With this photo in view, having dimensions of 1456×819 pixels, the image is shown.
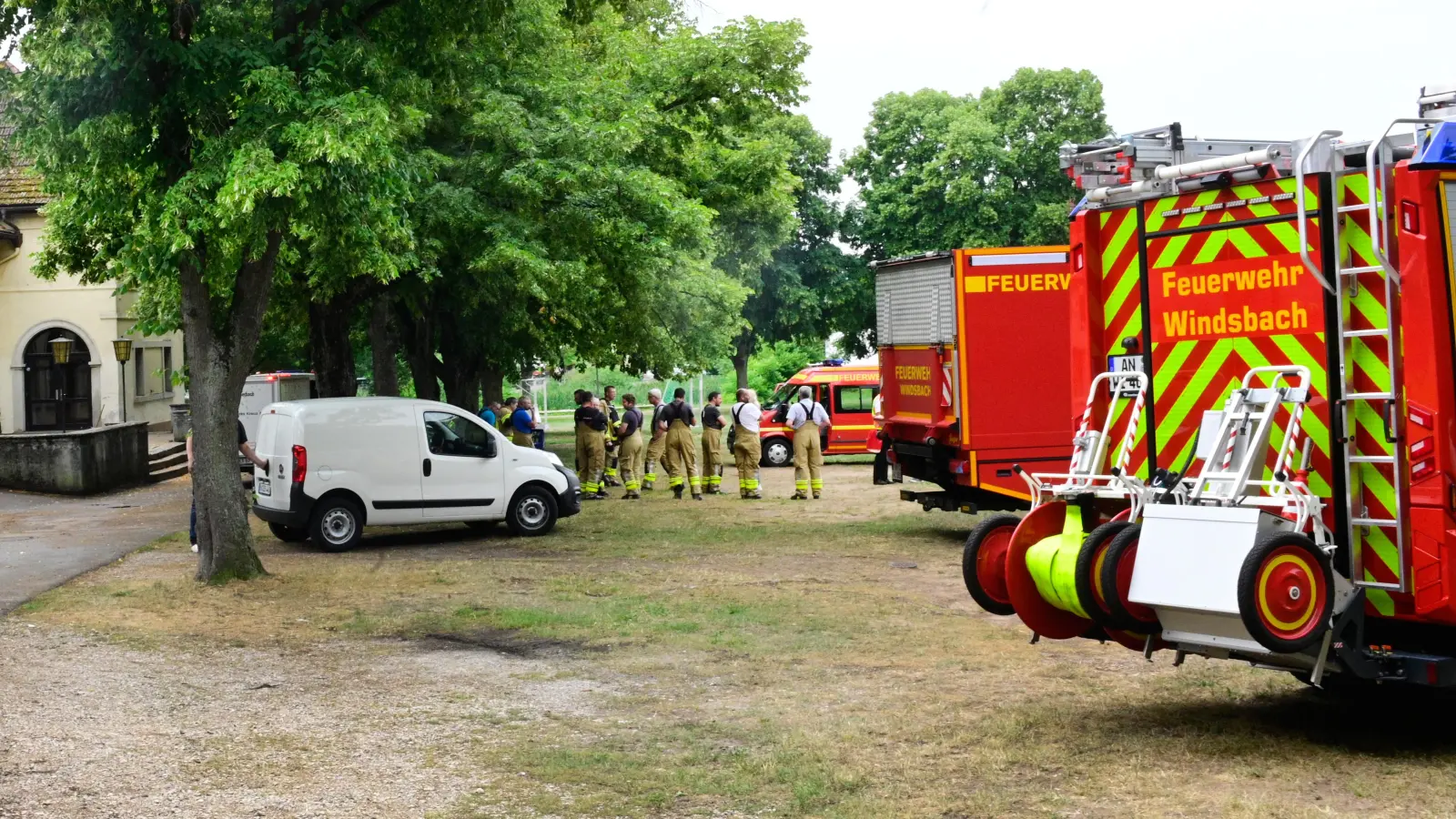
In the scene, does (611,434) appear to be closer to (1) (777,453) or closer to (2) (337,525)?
(1) (777,453)

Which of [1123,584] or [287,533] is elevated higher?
[1123,584]

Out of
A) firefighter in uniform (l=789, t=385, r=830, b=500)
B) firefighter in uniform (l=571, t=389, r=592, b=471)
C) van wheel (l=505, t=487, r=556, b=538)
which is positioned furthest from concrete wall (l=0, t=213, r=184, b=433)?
van wheel (l=505, t=487, r=556, b=538)

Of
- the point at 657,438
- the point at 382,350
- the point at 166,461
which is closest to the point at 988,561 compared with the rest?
the point at 657,438

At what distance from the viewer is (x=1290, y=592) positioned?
250 inches

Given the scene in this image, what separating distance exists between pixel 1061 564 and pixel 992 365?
9.34 m

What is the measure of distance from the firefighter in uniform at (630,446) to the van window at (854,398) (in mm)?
9391

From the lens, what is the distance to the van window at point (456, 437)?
1753 cm

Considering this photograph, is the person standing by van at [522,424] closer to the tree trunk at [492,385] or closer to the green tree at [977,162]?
the tree trunk at [492,385]

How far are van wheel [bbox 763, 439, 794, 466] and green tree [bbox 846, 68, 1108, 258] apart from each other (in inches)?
795

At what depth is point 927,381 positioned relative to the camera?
1716 centimetres

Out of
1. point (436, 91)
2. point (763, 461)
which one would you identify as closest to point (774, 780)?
point (436, 91)

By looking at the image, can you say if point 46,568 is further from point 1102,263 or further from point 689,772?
point 1102,263

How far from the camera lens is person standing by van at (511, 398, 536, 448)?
23312 millimetres

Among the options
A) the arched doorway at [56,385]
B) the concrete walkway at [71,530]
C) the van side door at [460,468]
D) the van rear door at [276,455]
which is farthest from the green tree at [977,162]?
the van rear door at [276,455]
